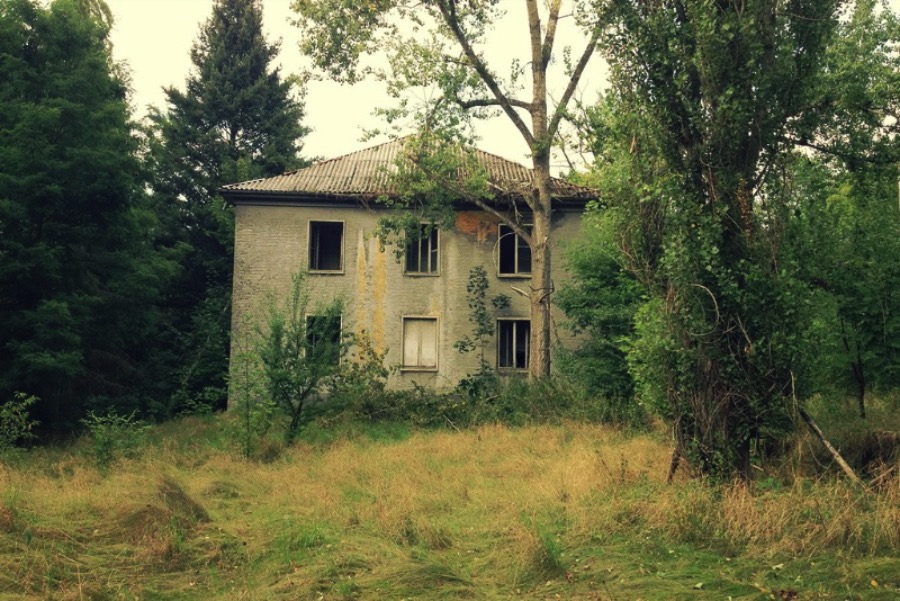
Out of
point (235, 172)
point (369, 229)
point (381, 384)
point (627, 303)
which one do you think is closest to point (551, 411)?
point (627, 303)

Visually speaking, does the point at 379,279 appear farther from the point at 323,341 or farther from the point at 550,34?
the point at 550,34

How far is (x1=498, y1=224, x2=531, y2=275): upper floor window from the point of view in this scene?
24.6 metres

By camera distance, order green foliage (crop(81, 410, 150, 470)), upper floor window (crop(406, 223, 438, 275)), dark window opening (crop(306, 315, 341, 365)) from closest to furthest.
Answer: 1. green foliage (crop(81, 410, 150, 470))
2. dark window opening (crop(306, 315, 341, 365))
3. upper floor window (crop(406, 223, 438, 275))

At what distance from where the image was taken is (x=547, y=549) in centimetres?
730

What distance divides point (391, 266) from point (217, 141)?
1444cm

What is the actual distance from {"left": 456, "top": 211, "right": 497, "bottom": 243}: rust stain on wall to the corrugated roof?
1067 millimetres

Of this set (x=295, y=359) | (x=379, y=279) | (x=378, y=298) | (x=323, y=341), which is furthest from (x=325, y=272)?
(x=295, y=359)

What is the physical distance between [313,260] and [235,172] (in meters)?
10.6

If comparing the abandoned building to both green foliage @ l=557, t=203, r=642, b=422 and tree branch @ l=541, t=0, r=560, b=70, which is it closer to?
tree branch @ l=541, t=0, r=560, b=70

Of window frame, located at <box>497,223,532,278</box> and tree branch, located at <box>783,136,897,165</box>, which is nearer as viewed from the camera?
tree branch, located at <box>783,136,897,165</box>

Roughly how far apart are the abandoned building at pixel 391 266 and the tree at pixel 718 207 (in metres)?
13.2

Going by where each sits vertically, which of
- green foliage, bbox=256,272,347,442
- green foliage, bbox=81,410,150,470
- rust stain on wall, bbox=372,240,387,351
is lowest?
green foliage, bbox=81,410,150,470

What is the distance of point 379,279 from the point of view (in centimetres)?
2422

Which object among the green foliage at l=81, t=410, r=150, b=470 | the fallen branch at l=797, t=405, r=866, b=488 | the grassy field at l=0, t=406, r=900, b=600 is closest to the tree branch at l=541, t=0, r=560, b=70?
the grassy field at l=0, t=406, r=900, b=600
